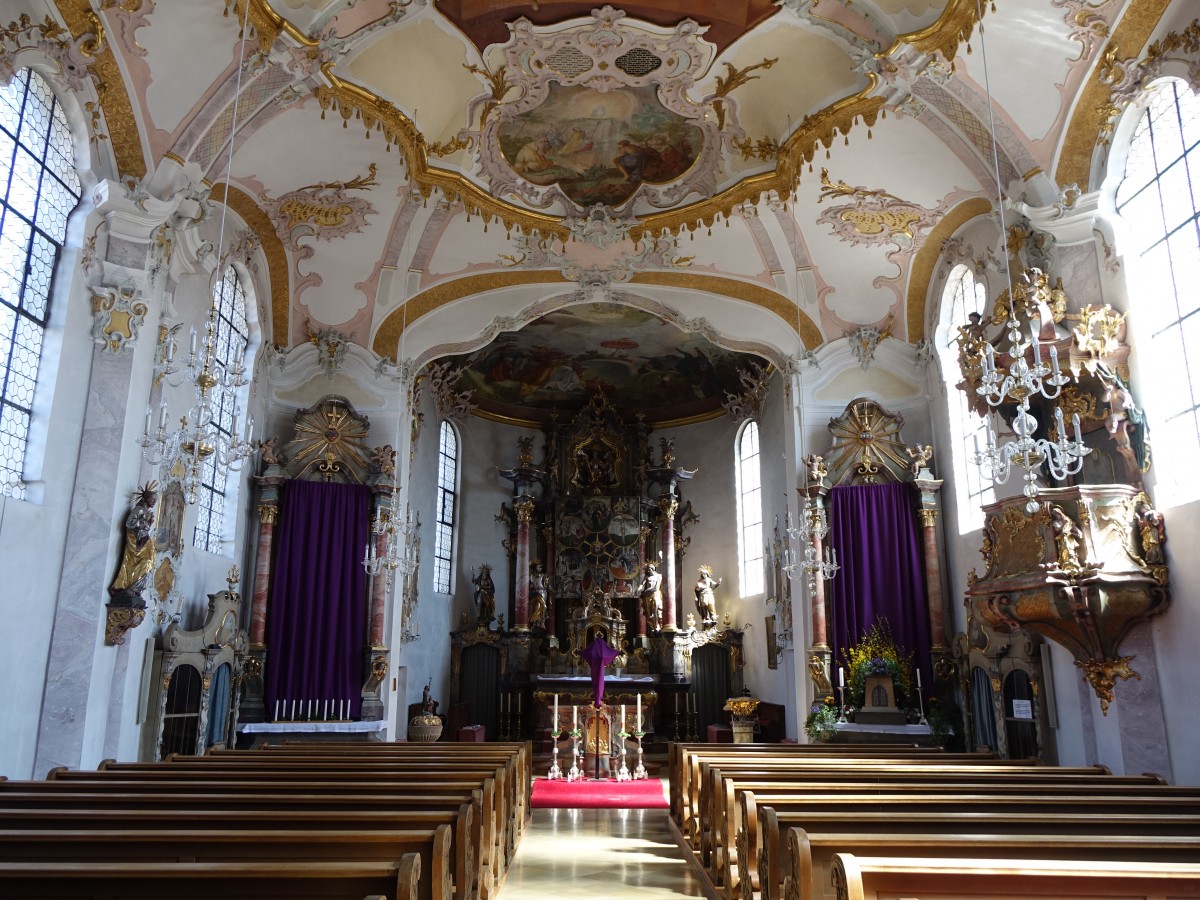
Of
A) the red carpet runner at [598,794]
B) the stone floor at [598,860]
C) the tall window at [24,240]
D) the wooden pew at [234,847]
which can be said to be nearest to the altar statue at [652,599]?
the red carpet runner at [598,794]

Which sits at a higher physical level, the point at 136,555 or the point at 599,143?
the point at 599,143

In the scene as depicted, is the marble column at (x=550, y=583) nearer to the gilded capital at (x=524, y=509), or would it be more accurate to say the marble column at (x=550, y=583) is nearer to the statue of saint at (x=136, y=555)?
the gilded capital at (x=524, y=509)

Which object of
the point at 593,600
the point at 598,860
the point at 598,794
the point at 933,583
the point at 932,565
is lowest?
the point at 598,860

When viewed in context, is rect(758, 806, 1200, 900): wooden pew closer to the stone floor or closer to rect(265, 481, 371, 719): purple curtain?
the stone floor

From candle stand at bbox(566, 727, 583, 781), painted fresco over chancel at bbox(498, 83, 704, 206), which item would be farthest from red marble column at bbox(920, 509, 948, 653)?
painted fresco over chancel at bbox(498, 83, 704, 206)

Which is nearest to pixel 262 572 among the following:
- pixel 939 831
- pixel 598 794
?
pixel 598 794

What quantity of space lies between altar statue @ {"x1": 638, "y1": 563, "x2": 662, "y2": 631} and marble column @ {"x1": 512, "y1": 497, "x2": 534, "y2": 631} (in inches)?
99.4

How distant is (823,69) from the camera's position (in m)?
11.1

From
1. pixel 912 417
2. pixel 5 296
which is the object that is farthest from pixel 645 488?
pixel 5 296

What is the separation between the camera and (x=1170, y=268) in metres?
8.61

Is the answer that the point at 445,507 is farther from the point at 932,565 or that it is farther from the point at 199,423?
the point at 199,423

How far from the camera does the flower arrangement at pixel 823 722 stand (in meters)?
12.5

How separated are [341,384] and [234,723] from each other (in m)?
5.26

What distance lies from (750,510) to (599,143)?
9311 millimetres
